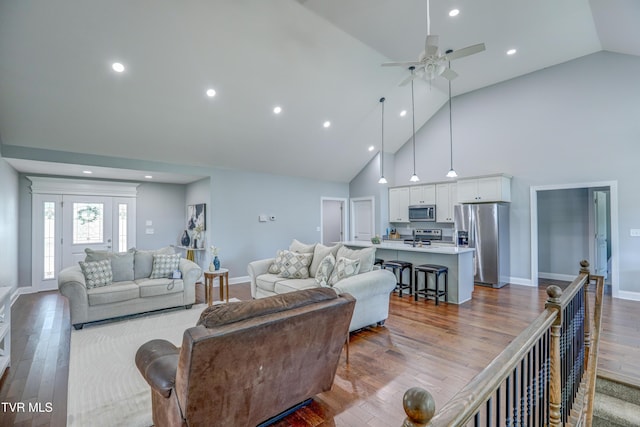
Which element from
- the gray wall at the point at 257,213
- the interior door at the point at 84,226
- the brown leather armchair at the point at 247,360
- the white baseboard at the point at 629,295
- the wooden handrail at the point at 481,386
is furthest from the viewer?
the gray wall at the point at 257,213

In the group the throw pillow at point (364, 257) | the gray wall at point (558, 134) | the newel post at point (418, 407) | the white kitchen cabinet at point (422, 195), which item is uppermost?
the gray wall at point (558, 134)

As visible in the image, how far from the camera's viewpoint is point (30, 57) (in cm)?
351

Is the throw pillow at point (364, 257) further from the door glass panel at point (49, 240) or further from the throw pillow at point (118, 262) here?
the door glass panel at point (49, 240)

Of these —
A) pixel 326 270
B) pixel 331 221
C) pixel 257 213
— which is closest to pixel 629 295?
pixel 326 270

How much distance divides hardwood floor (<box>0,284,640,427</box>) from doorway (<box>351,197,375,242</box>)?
3.69 meters

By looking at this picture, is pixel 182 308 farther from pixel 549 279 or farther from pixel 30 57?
pixel 549 279

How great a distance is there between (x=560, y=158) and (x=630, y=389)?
15.2 feet

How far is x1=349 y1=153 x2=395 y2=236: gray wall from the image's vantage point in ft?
27.3

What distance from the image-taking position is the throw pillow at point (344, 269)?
384cm

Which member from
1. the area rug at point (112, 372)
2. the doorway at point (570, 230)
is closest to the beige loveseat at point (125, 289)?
the area rug at point (112, 372)

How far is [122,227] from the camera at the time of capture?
6.94 meters

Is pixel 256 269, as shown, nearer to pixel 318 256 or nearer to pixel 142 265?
pixel 318 256

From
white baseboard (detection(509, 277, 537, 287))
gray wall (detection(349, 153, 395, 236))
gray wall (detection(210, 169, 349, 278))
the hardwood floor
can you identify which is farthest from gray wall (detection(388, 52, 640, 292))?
gray wall (detection(210, 169, 349, 278))

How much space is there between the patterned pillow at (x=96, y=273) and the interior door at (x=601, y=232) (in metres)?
8.81
